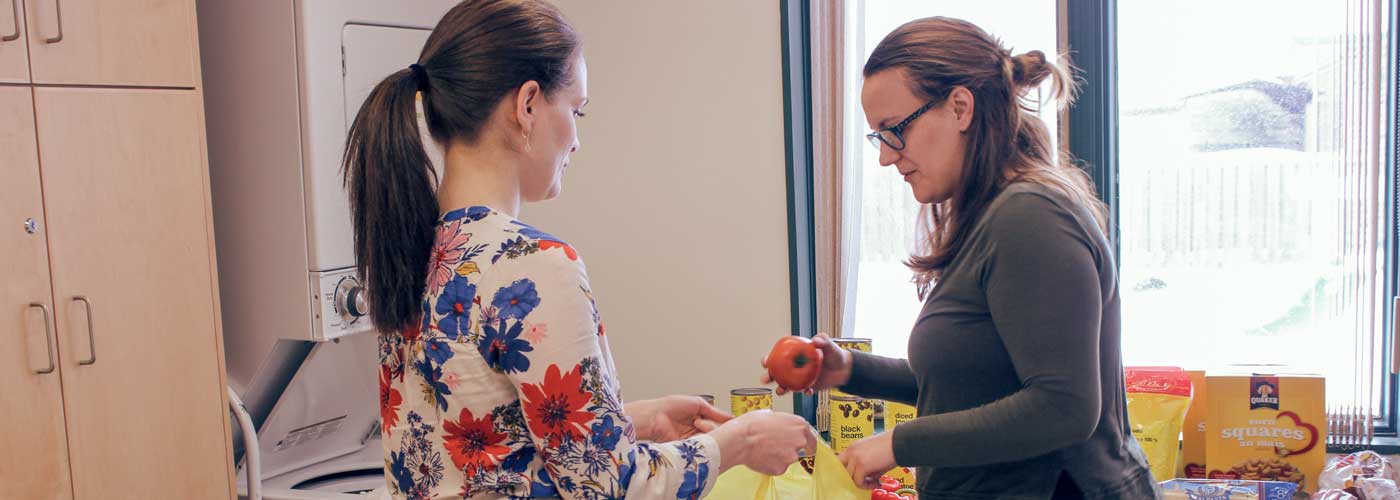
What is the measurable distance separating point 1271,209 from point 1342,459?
593 millimetres

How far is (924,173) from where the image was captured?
54.9 inches

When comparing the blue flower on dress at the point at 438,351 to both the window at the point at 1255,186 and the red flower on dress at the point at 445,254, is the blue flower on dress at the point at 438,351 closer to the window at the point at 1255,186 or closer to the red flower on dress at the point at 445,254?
the red flower on dress at the point at 445,254

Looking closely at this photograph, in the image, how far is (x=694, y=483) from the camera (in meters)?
1.16

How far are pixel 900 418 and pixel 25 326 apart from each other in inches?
69.2

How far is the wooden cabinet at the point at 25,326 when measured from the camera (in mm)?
1879

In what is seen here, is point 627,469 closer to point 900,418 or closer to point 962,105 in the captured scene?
point 962,105

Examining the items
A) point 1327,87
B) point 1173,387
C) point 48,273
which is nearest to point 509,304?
point 48,273

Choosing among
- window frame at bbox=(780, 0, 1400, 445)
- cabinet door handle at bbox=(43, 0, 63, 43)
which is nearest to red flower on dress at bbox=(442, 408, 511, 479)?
cabinet door handle at bbox=(43, 0, 63, 43)

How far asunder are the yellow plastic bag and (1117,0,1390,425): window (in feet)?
3.33

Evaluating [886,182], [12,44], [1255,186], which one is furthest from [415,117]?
[1255,186]

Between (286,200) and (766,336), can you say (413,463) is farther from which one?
(766,336)

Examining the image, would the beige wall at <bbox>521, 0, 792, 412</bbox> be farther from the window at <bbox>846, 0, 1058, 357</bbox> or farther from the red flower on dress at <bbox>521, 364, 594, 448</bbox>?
the red flower on dress at <bbox>521, 364, 594, 448</bbox>

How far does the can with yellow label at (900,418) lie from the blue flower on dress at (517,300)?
1464mm

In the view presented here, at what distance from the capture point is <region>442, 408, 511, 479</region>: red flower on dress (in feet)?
3.53
